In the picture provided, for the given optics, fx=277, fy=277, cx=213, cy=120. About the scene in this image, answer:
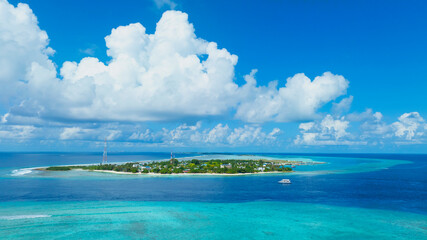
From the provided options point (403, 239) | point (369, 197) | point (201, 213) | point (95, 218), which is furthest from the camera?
point (369, 197)

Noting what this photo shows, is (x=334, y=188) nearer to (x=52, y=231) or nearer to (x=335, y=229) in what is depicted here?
(x=335, y=229)

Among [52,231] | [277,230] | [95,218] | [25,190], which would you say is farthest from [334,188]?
[25,190]

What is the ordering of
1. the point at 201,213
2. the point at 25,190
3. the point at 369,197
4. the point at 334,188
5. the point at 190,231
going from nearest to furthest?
the point at 190,231 → the point at 201,213 → the point at 369,197 → the point at 25,190 → the point at 334,188

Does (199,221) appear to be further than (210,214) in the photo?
No

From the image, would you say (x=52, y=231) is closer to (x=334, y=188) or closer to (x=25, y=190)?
(x=25, y=190)

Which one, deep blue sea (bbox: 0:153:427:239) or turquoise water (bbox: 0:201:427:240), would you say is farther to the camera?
deep blue sea (bbox: 0:153:427:239)

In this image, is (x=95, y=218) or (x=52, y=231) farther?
(x=95, y=218)

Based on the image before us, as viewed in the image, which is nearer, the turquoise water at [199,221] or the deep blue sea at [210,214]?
the turquoise water at [199,221]
